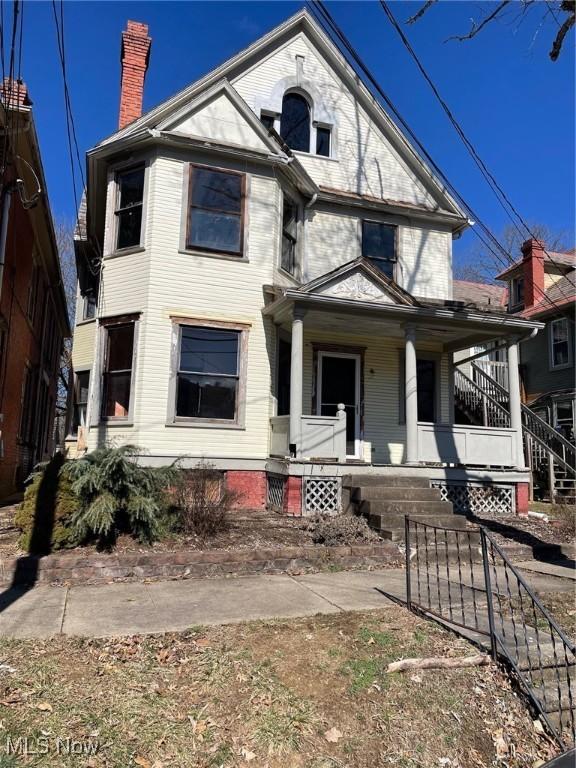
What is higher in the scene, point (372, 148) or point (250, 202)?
point (372, 148)

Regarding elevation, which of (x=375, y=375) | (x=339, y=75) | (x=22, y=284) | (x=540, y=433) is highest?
(x=339, y=75)

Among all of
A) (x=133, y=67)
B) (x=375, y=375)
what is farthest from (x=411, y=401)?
(x=133, y=67)

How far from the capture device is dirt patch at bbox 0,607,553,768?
3043 millimetres

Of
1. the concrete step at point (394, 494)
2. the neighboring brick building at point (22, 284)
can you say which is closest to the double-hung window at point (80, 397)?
the neighboring brick building at point (22, 284)

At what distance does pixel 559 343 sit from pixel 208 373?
1592 cm

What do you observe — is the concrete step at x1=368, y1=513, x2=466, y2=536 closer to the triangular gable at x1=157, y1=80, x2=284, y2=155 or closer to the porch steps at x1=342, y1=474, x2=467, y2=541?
the porch steps at x1=342, y1=474, x2=467, y2=541

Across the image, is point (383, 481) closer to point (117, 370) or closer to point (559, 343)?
point (117, 370)

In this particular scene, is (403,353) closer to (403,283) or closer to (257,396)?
(403,283)

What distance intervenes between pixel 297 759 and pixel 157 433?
27.2 ft

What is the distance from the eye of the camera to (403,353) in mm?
13336

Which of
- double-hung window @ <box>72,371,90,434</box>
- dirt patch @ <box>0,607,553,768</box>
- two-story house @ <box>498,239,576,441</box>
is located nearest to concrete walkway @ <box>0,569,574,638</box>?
dirt patch @ <box>0,607,553,768</box>

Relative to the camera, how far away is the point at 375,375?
13102 millimetres

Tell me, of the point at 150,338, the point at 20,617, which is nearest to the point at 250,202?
the point at 150,338

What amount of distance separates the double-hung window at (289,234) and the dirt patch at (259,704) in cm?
968
